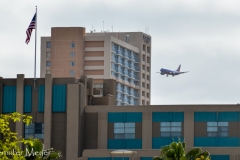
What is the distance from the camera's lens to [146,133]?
113188 mm

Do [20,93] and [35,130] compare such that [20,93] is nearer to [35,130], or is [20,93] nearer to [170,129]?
[35,130]

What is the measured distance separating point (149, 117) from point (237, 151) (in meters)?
12.1

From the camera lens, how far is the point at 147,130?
112938mm

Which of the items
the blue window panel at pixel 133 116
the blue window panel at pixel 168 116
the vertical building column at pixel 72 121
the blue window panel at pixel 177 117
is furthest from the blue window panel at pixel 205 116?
the vertical building column at pixel 72 121

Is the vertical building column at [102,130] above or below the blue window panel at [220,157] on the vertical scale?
above

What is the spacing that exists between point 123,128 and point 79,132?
204 inches

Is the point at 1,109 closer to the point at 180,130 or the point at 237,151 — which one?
the point at 180,130

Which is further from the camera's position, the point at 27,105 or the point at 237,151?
the point at 27,105

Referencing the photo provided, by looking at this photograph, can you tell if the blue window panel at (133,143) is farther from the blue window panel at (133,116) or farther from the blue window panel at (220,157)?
the blue window panel at (220,157)

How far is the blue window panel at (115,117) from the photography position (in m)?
114

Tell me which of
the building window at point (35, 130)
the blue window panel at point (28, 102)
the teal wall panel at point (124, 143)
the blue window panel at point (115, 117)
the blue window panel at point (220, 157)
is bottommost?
the blue window panel at point (220, 157)

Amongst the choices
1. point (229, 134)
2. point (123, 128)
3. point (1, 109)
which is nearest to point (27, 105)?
point (1, 109)

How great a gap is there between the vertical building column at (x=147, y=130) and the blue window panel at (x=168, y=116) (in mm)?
619

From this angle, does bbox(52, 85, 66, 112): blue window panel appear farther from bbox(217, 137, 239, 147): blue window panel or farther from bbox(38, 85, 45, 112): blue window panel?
bbox(217, 137, 239, 147): blue window panel
